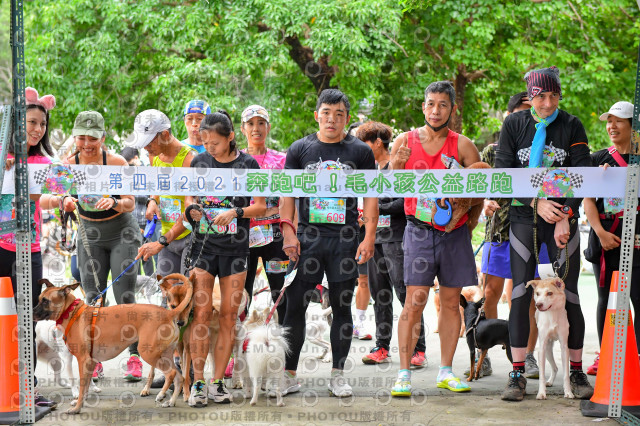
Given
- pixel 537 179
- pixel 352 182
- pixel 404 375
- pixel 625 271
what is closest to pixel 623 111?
pixel 537 179

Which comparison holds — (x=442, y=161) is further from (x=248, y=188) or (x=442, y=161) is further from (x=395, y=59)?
(x=395, y=59)

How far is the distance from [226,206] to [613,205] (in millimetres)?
2778

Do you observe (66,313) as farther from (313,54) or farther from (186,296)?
(313,54)

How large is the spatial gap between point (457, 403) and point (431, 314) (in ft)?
12.3

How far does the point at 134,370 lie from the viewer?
5.45 m

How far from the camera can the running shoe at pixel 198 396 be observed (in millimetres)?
4680

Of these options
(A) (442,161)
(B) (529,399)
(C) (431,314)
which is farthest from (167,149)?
(C) (431,314)

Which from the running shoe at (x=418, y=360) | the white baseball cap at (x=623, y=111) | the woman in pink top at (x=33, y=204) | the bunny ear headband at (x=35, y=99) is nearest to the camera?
the woman in pink top at (x=33, y=204)

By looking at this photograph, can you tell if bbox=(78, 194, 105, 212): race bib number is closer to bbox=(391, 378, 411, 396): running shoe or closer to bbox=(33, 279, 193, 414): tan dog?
bbox=(33, 279, 193, 414): tan dog

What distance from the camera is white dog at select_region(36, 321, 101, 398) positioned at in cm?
520

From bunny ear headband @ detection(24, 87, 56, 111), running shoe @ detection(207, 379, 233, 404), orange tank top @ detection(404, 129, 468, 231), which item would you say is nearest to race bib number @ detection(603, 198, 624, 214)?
orange tank top @ detection(404, 129, 468, 231)

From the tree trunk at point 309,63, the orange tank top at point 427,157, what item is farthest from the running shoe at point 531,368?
the tree trunk at point 309,63

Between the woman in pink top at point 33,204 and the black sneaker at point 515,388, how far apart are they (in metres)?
3.02

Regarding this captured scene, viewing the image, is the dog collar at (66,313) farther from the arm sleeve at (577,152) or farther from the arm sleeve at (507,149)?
the arm sleeve at (577,152)
